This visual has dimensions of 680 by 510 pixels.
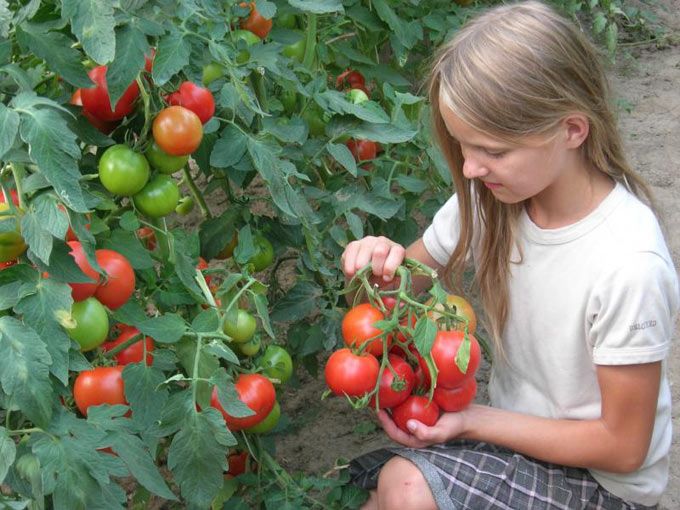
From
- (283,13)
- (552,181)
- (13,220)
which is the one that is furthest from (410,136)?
(13,220)

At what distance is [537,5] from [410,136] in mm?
321

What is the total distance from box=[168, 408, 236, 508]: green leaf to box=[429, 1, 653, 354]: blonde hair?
59 centimetres

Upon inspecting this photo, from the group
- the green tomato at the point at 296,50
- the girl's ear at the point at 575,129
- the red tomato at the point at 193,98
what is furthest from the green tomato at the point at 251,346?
the green tomato at the point at 296,50

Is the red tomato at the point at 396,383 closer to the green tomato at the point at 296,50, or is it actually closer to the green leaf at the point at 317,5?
the green leaf at the point at 317,5

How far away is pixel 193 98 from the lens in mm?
1327

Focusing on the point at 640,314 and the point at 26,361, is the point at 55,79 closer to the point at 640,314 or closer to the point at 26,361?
the point at 26,361

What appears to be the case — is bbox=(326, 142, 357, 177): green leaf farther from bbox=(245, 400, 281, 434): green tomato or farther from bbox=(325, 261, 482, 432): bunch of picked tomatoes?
bbox=(245, 400, 281, 434): green tomato

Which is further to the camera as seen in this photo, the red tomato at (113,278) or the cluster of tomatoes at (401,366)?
the cluster of tomatoes at (401,366)

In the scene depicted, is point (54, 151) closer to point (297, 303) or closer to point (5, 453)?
point (5, 453)

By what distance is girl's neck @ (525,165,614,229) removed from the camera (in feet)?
4.93

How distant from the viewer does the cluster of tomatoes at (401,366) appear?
1.35 m

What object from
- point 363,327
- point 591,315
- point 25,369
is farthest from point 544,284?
point 25,369

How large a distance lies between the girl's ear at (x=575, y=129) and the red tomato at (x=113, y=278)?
696 millimetres

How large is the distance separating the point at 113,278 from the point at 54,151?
214 millimetres
